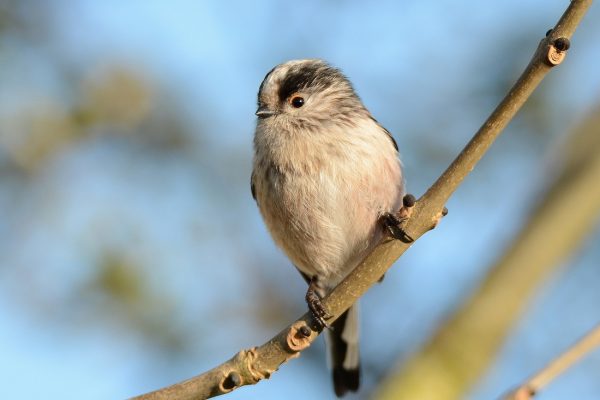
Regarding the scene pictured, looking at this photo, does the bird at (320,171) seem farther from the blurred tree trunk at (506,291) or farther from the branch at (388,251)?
the blurred tree trunk at (506,291)

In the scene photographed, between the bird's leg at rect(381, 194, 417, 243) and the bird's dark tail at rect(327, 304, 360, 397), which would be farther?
the bird's dark tail at rect(327, 304, 360, 397)

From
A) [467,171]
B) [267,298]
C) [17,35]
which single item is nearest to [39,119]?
[17,35]

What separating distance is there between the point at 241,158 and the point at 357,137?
134 inches

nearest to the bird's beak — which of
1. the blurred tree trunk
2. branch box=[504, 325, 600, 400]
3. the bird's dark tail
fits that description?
the bird's dark tail

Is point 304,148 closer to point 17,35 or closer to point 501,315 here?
point 501,315

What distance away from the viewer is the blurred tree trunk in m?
2.91

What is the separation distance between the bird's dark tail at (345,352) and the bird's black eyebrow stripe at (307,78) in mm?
1791

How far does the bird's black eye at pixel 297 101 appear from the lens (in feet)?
18.9

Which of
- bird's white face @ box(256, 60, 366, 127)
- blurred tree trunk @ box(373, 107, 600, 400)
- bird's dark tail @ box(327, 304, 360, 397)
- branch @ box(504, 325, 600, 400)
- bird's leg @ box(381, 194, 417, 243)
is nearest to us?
branch @ box(504, 325, 600, 400)

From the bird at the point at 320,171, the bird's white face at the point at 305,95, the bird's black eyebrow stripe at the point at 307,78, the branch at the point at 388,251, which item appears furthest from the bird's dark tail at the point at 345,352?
the branch at the point at 388,251

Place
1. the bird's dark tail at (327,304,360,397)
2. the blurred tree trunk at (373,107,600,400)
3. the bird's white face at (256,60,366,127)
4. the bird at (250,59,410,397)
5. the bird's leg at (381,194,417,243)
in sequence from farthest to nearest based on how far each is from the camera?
the bird's dark tail at (327,304,360,397), the bird's white face at (256,60,366,127), the bird at (250,59,410,397), the bird's leg at (381,194,417,243), the blurred tree trunk at (373,107,600,400)

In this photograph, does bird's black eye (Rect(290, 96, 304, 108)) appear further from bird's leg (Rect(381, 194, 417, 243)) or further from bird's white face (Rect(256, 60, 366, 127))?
bird's leg (Rect(381, 194, 417, 243))

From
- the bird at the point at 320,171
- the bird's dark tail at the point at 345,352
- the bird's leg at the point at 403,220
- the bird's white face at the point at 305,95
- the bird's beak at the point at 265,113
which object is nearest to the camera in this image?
the bird's leg at the point at 403,220

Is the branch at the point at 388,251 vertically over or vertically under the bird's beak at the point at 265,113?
under
